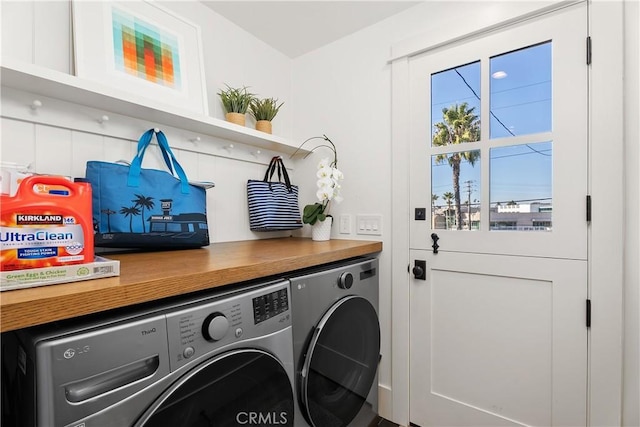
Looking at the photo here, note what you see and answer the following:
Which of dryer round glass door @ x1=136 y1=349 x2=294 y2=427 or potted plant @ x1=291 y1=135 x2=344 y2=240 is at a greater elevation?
potted plant @ x1=291 y1=135 x2=344 y2=240

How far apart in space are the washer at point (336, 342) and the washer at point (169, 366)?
10 centimetres

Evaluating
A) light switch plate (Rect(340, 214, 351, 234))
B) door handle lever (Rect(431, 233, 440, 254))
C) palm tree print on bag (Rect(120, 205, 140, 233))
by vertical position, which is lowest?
door handle lever (Rect(431, 233, 440, 254))

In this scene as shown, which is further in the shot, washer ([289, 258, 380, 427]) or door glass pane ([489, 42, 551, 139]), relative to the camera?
door glass pane ([489, 42, 551, 139])

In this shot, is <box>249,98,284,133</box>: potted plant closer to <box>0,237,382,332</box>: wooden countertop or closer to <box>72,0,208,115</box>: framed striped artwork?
<box>72,0,208,115</box>: framed striped artwork

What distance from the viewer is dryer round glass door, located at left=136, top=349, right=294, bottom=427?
67 centimetres

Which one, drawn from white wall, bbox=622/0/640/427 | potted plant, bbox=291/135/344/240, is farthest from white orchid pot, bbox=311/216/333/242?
white wall, bbox=622/0/640/427

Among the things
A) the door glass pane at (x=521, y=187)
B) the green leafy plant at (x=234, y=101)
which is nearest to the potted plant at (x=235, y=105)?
the green leafy plant at (x=234, y=101)

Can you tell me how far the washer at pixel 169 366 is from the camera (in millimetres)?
539

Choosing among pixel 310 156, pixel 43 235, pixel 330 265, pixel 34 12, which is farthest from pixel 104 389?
pixel 310 156

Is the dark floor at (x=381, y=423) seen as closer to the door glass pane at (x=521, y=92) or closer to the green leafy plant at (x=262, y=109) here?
the door glass pane at (x=521, y=92)

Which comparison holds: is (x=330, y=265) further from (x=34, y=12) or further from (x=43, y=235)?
(x=34, y=12)

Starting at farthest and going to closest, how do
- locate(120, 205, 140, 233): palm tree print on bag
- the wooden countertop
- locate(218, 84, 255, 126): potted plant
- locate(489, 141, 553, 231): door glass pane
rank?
locate(218, 84, 255, 126): potted plant
locate(489, 141, 553, 231): door glass pane
locate(120, 205, 140, 233): palm tree print on bag
the wooden countertop

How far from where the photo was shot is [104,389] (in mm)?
583

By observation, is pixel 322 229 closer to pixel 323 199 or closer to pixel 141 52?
pixel 323 199
